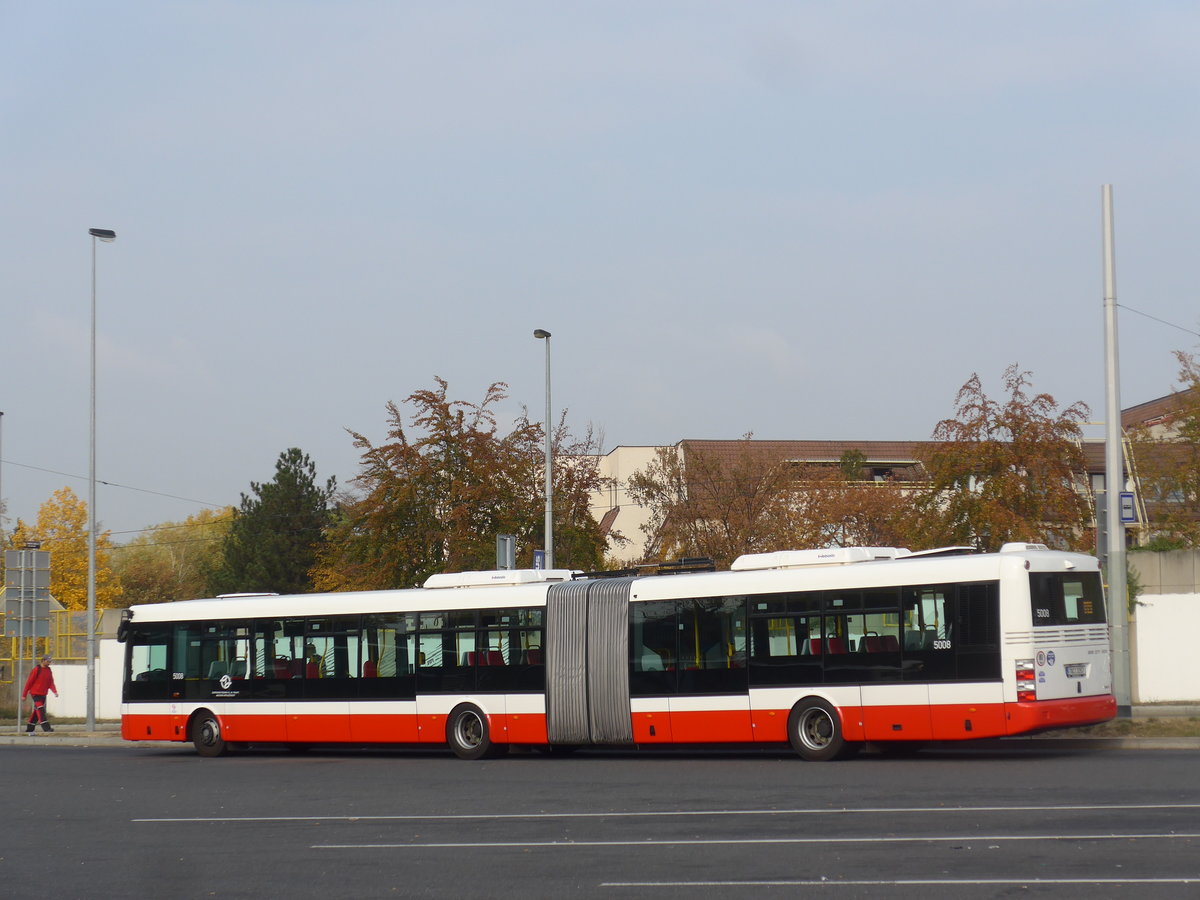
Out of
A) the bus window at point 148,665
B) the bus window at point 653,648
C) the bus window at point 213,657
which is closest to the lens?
the bus window at point 653,648

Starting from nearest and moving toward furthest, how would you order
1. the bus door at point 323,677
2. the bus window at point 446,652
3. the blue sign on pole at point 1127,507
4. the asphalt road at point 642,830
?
the asphalt road at point 642,830
the blue sign on pole at point 1127,507
the bus window at point 446,652
the bus door at point 323,677

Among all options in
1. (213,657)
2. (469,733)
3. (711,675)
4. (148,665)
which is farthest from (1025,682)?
(148,665)

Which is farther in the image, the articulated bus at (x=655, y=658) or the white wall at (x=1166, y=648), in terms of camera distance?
the white wall at (x=1166, y=648)

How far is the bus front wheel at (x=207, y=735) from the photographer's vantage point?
26.8 metres

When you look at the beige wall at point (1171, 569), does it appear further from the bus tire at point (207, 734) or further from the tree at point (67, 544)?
the tree at point (67, 544)

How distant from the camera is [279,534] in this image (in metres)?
74.8

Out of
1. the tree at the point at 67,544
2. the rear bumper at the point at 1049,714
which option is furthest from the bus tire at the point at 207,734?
the tree at the point at 67,544

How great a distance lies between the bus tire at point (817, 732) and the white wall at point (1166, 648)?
12.6m

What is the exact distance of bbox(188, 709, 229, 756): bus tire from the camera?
2678 centimetres

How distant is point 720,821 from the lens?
1337 cm

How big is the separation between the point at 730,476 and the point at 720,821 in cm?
3454

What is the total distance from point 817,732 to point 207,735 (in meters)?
11.9

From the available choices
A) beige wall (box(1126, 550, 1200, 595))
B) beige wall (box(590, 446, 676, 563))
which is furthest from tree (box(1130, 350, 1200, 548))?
beige wall (box(590, 446, 676, 563))

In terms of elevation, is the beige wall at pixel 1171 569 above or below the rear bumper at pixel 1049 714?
above
